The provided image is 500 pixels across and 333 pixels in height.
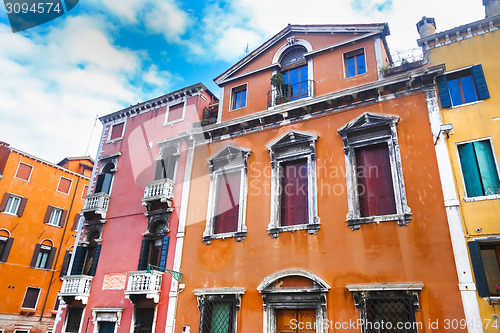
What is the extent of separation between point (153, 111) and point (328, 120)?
970cm

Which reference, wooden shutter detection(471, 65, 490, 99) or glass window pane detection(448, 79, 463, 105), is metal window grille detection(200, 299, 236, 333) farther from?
wooden shutter detection(471, 65, 490, 99)

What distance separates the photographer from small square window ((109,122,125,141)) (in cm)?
1958

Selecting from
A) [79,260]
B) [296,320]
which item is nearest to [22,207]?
Answer: [79,260]

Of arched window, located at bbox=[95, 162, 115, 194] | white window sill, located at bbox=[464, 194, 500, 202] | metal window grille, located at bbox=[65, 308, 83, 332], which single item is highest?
arched window, located at bbox=[95, 162, 115, 194]

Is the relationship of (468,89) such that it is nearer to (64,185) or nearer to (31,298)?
(31,298)

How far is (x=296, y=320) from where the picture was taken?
11141mm

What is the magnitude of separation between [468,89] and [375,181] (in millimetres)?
3981

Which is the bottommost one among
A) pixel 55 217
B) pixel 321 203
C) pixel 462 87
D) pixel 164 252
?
pixel 164 252

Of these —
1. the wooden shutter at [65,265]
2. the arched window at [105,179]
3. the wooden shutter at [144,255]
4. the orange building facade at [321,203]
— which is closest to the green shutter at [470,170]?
the orange building facade at [321,203]

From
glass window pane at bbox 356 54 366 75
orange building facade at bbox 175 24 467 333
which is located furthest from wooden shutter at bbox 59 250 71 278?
glass window pane at bbox 356 54 366 75

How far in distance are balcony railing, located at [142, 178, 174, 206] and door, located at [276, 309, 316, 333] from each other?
6.63 metres

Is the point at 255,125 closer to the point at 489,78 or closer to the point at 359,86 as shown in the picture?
the point at 359,86

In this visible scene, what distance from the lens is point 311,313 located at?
11008 mm

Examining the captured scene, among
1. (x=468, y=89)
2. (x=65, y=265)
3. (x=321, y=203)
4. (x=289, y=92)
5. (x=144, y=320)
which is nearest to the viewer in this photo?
(x=468, y=89)
